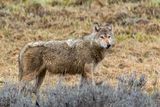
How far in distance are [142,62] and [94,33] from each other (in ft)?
9.23

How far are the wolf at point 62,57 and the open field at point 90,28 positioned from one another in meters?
0.96

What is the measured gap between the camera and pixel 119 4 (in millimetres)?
16594

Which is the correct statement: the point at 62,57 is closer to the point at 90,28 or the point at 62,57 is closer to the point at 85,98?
the point at 85,98

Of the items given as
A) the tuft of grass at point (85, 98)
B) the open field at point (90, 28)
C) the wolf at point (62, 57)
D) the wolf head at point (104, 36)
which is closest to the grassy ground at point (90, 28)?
the open field at point (90, 28)

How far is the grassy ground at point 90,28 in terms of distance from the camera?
12445 millimetres

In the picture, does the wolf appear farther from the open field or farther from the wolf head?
the open field

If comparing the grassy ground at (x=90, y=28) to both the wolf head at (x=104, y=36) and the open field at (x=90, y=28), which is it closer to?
the open field at (x=90, y=28)

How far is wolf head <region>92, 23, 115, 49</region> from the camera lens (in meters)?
9.84

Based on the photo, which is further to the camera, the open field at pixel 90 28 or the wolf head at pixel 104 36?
the open field at pixel 90 28

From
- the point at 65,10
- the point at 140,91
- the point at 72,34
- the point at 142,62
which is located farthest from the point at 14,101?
the point at 65,10

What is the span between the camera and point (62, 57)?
10062 millimetres

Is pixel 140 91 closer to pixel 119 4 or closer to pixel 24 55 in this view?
pixel 24 55

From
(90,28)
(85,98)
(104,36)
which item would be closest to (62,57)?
(104,36)

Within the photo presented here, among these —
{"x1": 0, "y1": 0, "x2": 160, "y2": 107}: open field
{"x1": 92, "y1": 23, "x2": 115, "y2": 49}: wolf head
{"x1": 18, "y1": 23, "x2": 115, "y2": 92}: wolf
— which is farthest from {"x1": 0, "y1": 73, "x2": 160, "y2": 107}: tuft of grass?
{"x1": 0, "y1": 0, "x2": 160, "y2": 107}: open field
